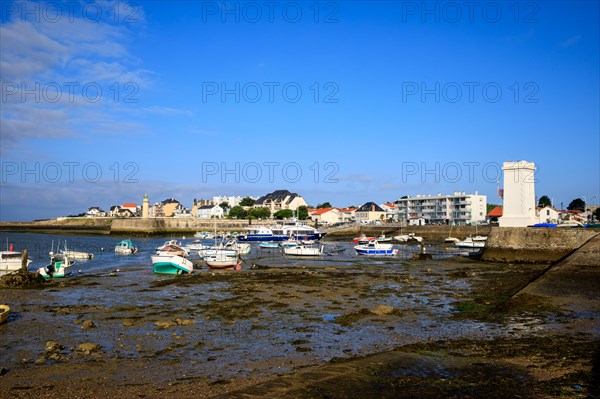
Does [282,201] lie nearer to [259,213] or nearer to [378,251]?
[259,213]

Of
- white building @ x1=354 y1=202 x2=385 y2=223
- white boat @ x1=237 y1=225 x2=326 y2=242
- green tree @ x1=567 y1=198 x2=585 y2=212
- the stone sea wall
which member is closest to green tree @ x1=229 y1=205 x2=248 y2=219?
white building @ x1=354 y1=202 x2=385 y2=223

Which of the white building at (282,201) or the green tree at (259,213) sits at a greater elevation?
the white building at (282,201)

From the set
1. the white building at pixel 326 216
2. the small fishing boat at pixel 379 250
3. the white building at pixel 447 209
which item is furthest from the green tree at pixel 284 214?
the small fishing boat at pixel 379 250

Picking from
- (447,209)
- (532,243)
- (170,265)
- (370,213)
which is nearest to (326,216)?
(370,213)

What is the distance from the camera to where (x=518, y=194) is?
168ft

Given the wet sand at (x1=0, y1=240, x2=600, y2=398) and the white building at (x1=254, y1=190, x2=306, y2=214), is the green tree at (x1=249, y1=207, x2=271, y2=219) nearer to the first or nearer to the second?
the white building at (x1=254, y1=190, x2=306, y2=214)

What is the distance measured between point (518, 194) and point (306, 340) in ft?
135

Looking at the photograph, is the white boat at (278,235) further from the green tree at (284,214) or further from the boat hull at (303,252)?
the green tree at (284,214)

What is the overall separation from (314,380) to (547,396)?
15.3 ft

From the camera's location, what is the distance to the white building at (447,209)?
13875 centimetres

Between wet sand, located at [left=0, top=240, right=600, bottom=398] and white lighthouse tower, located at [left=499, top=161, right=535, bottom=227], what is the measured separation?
19.9 metres

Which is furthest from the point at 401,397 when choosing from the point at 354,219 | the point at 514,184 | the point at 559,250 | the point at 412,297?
the point at 354,219

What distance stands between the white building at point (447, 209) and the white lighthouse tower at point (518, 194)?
82808mm

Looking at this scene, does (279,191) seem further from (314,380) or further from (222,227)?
(314,380)
